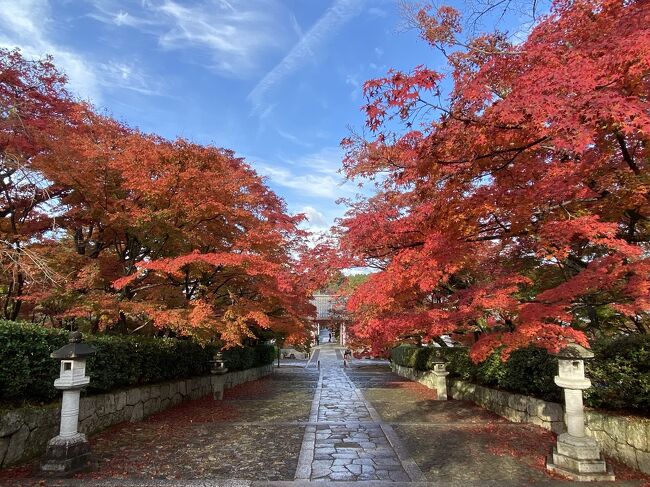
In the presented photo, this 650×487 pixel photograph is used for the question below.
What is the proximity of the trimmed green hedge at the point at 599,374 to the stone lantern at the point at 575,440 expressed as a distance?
34.2 inches

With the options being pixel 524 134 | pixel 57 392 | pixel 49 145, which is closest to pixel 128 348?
pixel 57 392

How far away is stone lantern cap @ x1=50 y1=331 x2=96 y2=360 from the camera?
5969 mm

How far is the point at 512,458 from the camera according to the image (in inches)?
246

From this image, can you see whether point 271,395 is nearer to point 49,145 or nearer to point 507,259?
point 507,259

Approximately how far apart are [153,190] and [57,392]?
14.0ft

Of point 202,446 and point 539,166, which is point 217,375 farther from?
point 539,166

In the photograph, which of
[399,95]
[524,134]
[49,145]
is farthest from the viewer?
[49,145]

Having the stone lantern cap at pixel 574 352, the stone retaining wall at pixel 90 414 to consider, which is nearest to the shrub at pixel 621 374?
the stone lantern cap at pixel 574 352

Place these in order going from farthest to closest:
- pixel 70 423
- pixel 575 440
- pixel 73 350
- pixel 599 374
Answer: pixel 599 374
pixel 73 350
pixel 70 423
pixel 575 440

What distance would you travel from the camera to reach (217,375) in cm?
1391

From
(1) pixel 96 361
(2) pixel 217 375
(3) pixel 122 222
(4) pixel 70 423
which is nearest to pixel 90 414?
(1) pixel 96 361

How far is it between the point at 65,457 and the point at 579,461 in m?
6.80

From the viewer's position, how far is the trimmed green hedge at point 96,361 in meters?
5.92

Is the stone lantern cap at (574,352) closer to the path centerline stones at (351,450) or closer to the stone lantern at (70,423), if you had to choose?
the path centerline stones at (351,450)
